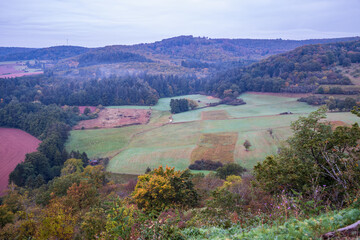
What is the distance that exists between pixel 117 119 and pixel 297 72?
263 ft

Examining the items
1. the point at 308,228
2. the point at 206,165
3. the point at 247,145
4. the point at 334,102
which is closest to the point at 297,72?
the point at 334,102

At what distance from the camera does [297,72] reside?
10200cm

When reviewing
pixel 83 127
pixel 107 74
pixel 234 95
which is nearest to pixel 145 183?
pixel 83 127

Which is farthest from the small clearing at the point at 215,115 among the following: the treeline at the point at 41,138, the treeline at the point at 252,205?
the treeline at the point at 252,205

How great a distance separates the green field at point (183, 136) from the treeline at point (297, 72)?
50.9 ft

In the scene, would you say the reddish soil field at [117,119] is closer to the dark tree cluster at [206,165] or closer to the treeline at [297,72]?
the dark tree cluster at [206,165]

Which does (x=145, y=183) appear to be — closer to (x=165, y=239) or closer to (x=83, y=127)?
(x=165, y=239)

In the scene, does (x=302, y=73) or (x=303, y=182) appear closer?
(x=303, y=182)

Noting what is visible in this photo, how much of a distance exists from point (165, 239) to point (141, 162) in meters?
39.5

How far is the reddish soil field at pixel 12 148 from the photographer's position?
4829cm

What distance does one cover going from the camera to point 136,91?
117312 mm

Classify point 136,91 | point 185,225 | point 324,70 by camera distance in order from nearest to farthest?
point 185,225
point 324,70
point 136,91

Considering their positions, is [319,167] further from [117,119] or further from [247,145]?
[117,119]

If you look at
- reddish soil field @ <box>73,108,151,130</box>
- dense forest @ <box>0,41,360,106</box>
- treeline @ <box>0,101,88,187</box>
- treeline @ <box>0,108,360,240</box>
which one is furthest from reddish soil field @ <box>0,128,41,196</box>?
dense forest @ <box>0,41,360,106</box>
